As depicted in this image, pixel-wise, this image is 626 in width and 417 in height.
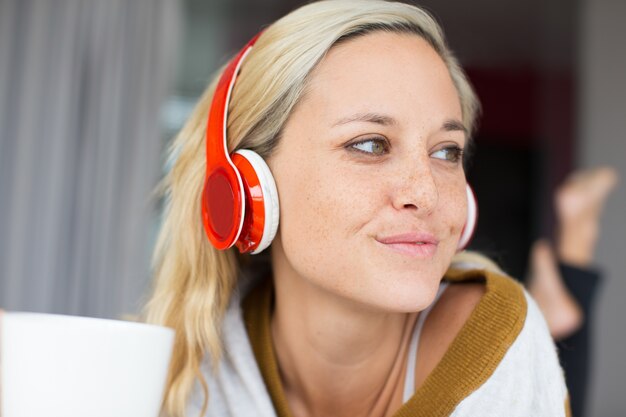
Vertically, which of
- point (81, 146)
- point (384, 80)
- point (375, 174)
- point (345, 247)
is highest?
point (384, 80)

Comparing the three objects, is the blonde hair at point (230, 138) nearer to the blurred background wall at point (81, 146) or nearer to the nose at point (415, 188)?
the nose at point (415, 188)

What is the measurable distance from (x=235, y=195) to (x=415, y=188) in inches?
9.8

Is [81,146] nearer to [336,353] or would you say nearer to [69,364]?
[336,353]

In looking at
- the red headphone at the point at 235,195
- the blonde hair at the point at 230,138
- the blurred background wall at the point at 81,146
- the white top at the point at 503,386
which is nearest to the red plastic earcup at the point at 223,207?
the red headphone at the point at 235,195

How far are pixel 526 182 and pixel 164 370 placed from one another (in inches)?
209

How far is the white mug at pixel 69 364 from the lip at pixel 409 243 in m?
0.42

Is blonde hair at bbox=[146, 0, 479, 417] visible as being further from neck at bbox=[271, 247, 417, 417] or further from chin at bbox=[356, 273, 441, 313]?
chin at bbox=[356, 273, 441, 313]

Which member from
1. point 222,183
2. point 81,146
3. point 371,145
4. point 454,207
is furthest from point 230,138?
point 81,146

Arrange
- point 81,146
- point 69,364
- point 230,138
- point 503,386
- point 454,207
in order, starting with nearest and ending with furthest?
point 69,364 < point 503,386 < point 454,207 < point 230,138 < point 81,146

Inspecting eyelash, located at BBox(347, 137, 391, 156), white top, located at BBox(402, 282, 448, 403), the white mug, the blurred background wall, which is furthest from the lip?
the blurred background wall

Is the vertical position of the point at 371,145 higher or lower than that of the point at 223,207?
higher

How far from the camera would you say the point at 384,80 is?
3.35 ft

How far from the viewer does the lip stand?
3.20ft

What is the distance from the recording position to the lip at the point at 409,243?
974 millimetres
